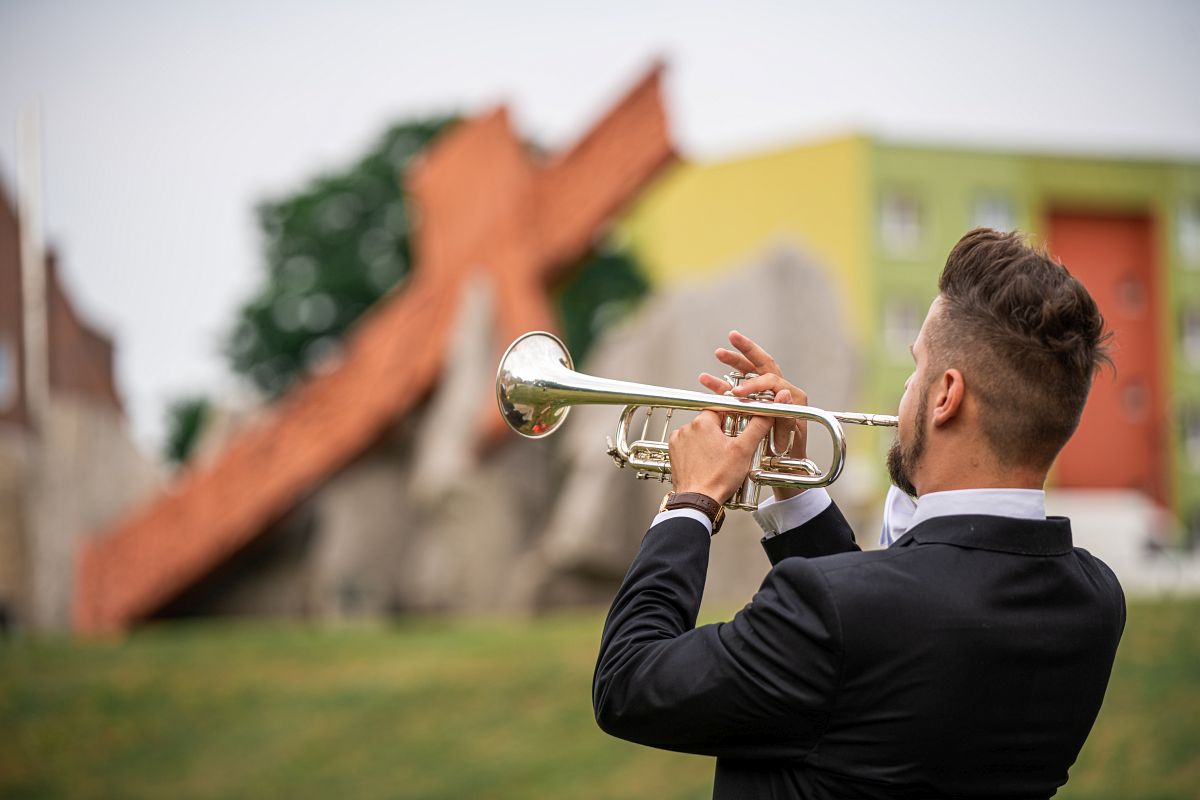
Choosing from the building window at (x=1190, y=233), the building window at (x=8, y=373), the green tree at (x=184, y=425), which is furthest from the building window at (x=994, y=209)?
the building window at (x=8, y=373)

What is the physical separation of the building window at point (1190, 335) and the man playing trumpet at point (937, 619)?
1433 inches

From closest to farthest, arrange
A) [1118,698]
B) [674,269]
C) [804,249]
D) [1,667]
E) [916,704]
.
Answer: [916,704] < [1118,698] < [1,667] < [804,249] < [674,269]

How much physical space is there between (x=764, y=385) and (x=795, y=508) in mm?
263

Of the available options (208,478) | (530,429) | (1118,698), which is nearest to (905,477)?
(530,429)

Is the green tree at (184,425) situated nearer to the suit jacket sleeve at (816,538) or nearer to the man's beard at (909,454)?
the suit jacket sleeve at (816,538)

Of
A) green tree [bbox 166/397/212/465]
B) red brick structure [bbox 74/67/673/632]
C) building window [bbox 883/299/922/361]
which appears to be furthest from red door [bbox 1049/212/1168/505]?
green tree [bbox 166/397/212/465]

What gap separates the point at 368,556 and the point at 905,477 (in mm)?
14173

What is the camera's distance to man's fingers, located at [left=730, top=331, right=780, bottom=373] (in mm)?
2500

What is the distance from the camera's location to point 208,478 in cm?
1625

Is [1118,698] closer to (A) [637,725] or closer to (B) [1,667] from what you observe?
(A) [637,725]

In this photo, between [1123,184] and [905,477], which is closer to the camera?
[905,477]

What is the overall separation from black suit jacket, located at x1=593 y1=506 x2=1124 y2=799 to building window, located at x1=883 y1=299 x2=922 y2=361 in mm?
32375

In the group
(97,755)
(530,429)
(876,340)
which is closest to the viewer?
(530,429)

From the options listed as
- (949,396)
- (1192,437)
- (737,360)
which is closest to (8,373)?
(737,360)
